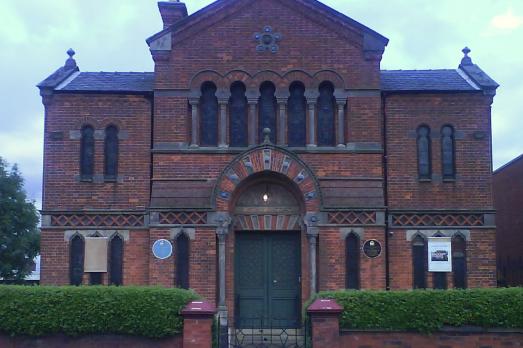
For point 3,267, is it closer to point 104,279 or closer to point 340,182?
point 104,279

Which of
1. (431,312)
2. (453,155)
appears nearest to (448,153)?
(453,155)

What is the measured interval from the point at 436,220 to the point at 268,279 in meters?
5.05

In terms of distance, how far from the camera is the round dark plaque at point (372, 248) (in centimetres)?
2088

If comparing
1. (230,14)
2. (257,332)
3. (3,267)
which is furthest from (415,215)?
(3,267)

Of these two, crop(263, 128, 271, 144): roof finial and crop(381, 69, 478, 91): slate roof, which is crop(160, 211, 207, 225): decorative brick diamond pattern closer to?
crop(263, 128, 271, 144): roof finial

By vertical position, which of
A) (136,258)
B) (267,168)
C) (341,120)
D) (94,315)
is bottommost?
(94,315)

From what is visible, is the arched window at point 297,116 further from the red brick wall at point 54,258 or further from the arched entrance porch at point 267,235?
the red brick wall at point 54,258

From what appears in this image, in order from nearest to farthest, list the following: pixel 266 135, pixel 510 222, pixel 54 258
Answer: pixel 266 135
pixel 54 258
pixel 510 222

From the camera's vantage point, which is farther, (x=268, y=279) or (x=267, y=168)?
(x=268, y=279)

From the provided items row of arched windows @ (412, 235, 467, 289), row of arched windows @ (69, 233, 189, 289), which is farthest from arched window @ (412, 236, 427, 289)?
row of arched windows @ (69, 233, 189, 289)

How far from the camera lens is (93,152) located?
72.4 feet

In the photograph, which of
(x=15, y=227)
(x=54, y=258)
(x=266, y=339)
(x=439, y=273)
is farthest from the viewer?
(x=15, y=227)

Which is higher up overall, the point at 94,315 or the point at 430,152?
the point at 430,152

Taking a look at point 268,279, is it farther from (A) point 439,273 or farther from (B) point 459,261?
(B) point 459,261
